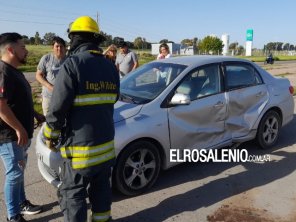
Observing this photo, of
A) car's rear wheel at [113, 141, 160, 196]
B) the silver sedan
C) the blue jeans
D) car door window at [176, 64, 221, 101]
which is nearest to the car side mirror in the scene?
the silver sedan

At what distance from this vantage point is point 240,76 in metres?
5.20

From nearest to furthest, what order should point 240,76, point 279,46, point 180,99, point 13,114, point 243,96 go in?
point 13,114 < point 180,99 < point 243,96 < point 240,76 < point 279,46

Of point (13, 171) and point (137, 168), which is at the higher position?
point (13, 171)

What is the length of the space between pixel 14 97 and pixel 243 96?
3.36 meters

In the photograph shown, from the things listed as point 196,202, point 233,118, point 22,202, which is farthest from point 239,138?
point 22,202

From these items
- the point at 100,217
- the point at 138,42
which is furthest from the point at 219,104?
the point at 138,42

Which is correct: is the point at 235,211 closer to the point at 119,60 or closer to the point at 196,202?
the point at 196,202

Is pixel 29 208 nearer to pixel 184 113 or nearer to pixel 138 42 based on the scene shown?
pixel 184 113

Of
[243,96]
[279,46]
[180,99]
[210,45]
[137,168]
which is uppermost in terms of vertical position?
[279,46]

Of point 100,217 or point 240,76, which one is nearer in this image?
point 100,217

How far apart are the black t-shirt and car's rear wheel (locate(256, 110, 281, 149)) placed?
3721mm

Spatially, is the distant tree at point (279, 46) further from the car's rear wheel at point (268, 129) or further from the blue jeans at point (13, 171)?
the blue jeans at point (13, 171)

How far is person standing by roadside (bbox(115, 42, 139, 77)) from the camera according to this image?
7.24 metres

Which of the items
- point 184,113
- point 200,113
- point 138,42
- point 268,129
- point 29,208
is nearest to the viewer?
point 29,208
